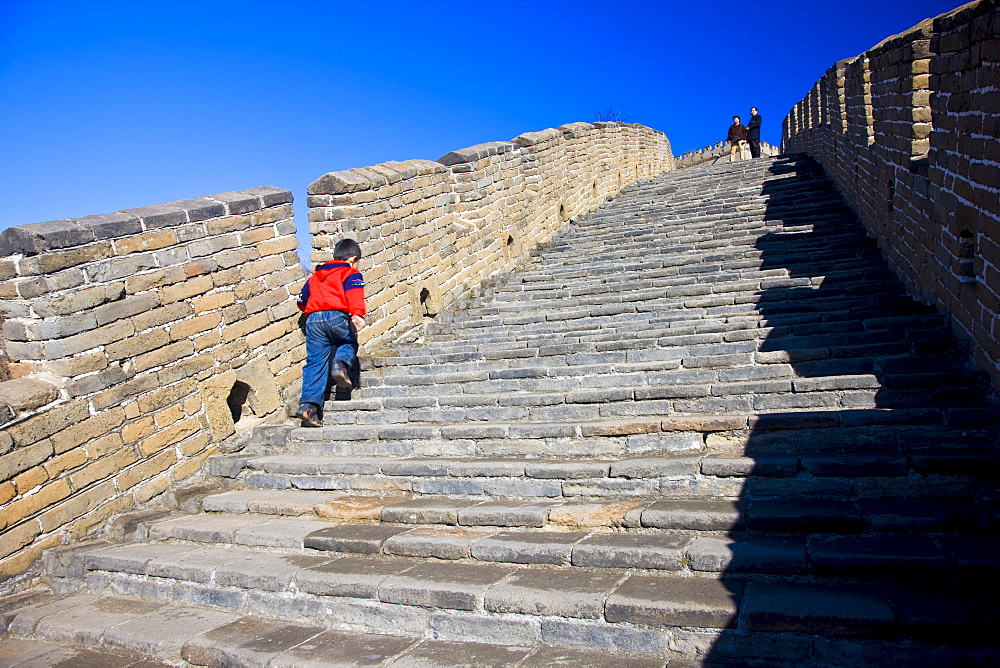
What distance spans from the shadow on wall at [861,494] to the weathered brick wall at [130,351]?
159 inches

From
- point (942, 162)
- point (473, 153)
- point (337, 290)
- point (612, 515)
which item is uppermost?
point (473, 153)

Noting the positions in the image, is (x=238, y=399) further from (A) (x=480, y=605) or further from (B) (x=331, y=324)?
(A) (x=480, y=605)

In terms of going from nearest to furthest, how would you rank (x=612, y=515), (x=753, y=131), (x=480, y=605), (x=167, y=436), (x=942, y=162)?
1. (x=480, y=605)
2. (x=612, y=515)
3. (x=942, y=162)
4. (x=167, y=436)
5. (x=753, y=131)

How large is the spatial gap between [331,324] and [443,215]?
3.06m

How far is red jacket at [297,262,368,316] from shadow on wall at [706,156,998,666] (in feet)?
10.5

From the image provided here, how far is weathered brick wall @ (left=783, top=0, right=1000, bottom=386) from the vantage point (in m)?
4.12

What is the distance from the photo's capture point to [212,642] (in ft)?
12.5

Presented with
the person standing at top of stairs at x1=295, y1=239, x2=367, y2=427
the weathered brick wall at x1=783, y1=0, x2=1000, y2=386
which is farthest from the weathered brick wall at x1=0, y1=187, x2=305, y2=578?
the weathered brick wall at x1=783, y1=0, x2=1000, y2=386

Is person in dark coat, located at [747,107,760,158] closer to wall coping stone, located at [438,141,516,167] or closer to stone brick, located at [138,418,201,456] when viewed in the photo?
wall coping stone, located at [438,141,516,167]

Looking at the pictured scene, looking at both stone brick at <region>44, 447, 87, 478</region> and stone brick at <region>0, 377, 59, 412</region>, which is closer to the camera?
stone brick at <region>0, 377, 59, 412</region>

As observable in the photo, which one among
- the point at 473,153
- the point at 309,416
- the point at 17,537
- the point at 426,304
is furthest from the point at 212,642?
the point at 473,153

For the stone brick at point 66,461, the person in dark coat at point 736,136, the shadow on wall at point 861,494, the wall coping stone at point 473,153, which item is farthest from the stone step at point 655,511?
the person in dark coat at point 736,136

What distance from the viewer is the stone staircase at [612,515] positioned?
3.21 meters

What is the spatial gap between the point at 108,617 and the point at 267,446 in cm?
199
